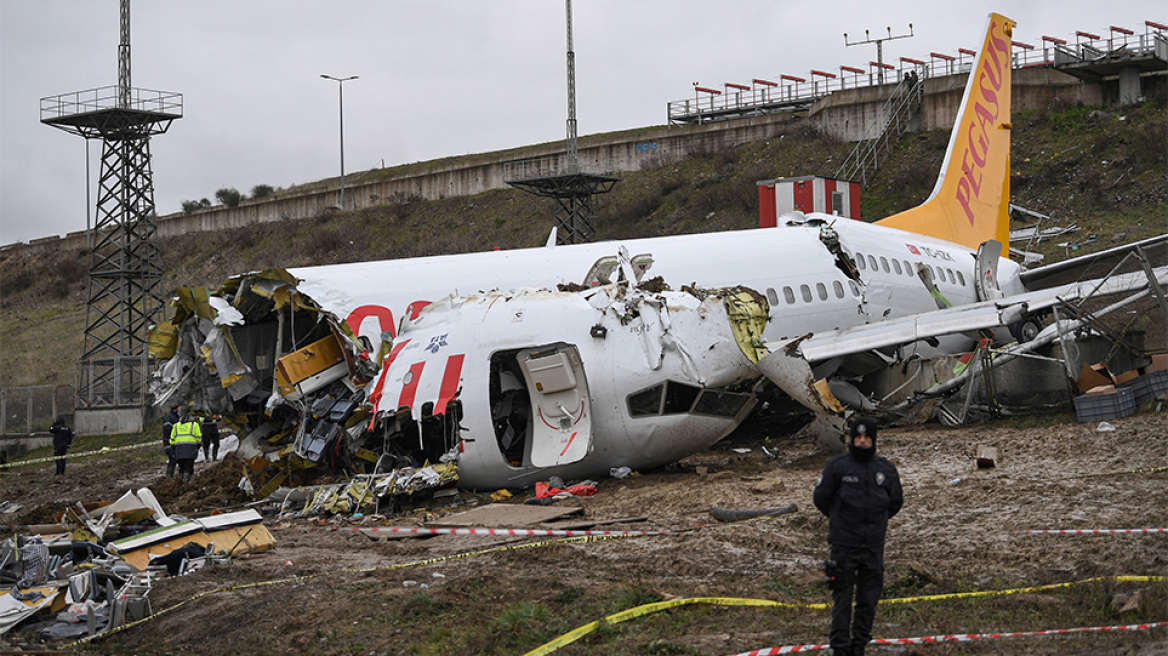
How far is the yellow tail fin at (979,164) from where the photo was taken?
25812 millimetres

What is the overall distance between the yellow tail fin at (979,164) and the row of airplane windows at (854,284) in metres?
1.65

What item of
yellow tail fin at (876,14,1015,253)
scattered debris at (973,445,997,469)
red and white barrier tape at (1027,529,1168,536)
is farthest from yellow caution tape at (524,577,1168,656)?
yellow tail fin at (876,14,1015,253)

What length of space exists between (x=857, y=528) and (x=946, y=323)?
11.7 meters

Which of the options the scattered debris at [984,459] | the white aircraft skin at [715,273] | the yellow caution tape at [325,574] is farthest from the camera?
the white aircraft skin at [715,273]

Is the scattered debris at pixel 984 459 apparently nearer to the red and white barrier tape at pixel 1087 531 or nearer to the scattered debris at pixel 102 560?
the red and white barrier tape at pixel 1087 531

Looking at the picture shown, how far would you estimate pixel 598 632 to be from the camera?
26.3 feet

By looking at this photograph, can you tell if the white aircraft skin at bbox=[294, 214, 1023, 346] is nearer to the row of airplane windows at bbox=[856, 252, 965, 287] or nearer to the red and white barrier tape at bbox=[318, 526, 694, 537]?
the row of airplane windows at bbox=[856, 252, 965, 287]

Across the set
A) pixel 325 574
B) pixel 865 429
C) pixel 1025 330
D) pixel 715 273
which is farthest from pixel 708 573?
pixel 1025 330

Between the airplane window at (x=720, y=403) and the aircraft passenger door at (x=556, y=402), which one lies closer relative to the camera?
the aircraft passenger door at (x=556, y=402)

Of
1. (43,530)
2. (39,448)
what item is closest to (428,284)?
(43,530)

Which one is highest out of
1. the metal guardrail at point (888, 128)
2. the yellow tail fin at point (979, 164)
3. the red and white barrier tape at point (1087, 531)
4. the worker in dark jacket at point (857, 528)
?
the metal guardrail at point (888, 128)

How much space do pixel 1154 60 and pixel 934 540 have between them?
4715cm

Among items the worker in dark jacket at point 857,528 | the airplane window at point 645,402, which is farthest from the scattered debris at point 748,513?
the worker in dark jacket at point 857,528

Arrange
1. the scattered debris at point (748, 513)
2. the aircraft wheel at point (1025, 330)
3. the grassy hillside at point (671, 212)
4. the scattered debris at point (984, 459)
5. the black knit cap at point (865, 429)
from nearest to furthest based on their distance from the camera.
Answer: the black knit cap at point (865, 429), the scattered debris at point (748, 513), the scattered debris at point (984, 459), the aircraft wheel at point (1025, 330), the grassy hillside at point (671, 212)
